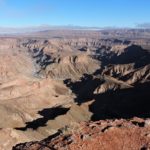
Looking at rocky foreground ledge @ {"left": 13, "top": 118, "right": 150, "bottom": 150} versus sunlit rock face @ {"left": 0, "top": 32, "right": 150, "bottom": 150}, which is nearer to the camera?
rocky foreground ledge @ {"left": 13, "top": 118, "right": 150, "bottom": 150}

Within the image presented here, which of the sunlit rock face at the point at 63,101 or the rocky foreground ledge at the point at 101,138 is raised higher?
the rocky foreground ledge at the point at 101,138

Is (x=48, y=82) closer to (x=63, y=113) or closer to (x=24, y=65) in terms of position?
(x=63, y=113)

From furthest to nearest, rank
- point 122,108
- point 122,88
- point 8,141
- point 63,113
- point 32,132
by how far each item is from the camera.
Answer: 1. point 122,88
2. point 122,108
3. point 63,113
4. point 32,132
5. point 8,141

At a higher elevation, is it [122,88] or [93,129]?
[93,129]

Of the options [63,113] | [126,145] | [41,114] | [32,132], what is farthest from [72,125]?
[41,114]

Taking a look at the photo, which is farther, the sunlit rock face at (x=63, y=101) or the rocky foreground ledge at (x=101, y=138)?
the sunlit rock face at (x=63, y=101)

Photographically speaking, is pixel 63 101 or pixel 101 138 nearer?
pixel 101 138

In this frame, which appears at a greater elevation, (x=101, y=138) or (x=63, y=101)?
(x=101, y=138)

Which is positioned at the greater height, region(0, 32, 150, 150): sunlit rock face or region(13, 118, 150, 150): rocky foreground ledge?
region(13, 118, 150, 150): rocky foreground ledge
